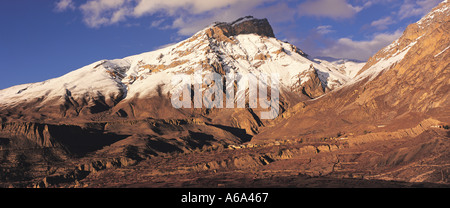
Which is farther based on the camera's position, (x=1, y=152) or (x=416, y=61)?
(x=416, y=61)

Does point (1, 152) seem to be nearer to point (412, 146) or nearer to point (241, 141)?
point (241, 141)

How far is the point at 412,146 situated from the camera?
99125 millimetres

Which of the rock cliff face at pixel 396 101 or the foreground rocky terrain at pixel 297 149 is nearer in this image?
the foreground rocky terrain at pixel 297 149

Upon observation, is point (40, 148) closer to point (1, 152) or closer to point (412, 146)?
point (1, 152)

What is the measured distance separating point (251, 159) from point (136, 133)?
75591 millimetres

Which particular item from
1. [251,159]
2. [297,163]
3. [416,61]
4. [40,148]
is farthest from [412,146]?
[40,148]

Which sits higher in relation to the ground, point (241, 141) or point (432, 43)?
point (432, 43)

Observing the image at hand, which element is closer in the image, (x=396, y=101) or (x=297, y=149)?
(x=297, y=149)

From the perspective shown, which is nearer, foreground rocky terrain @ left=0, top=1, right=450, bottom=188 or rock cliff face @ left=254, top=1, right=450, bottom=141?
foreground rocky terrain @ left=0, top=1, right=450, bottom=188

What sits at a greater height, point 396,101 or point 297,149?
point 396,101
